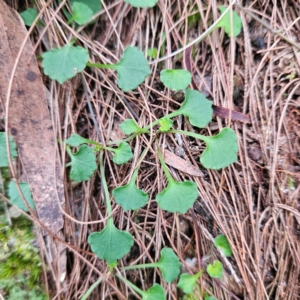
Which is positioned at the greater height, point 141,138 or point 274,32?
point 274,32

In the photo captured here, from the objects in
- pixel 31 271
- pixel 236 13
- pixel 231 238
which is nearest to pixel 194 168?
pixel 231 238

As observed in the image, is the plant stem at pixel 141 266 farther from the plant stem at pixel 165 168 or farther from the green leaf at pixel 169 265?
the plant stem at pixel 165 168

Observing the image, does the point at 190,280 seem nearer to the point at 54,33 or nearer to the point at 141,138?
the point at 141,138

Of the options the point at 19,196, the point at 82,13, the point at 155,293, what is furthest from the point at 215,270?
the point at 82,13

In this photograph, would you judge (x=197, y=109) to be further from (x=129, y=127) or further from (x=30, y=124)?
(x=30, y=124)

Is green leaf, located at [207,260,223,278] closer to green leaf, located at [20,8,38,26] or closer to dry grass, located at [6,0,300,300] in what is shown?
dry grass, located at [6,0,300,300]

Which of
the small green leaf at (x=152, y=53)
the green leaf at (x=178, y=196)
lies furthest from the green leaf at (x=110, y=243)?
the small green leaf at (x=152, y=53)
